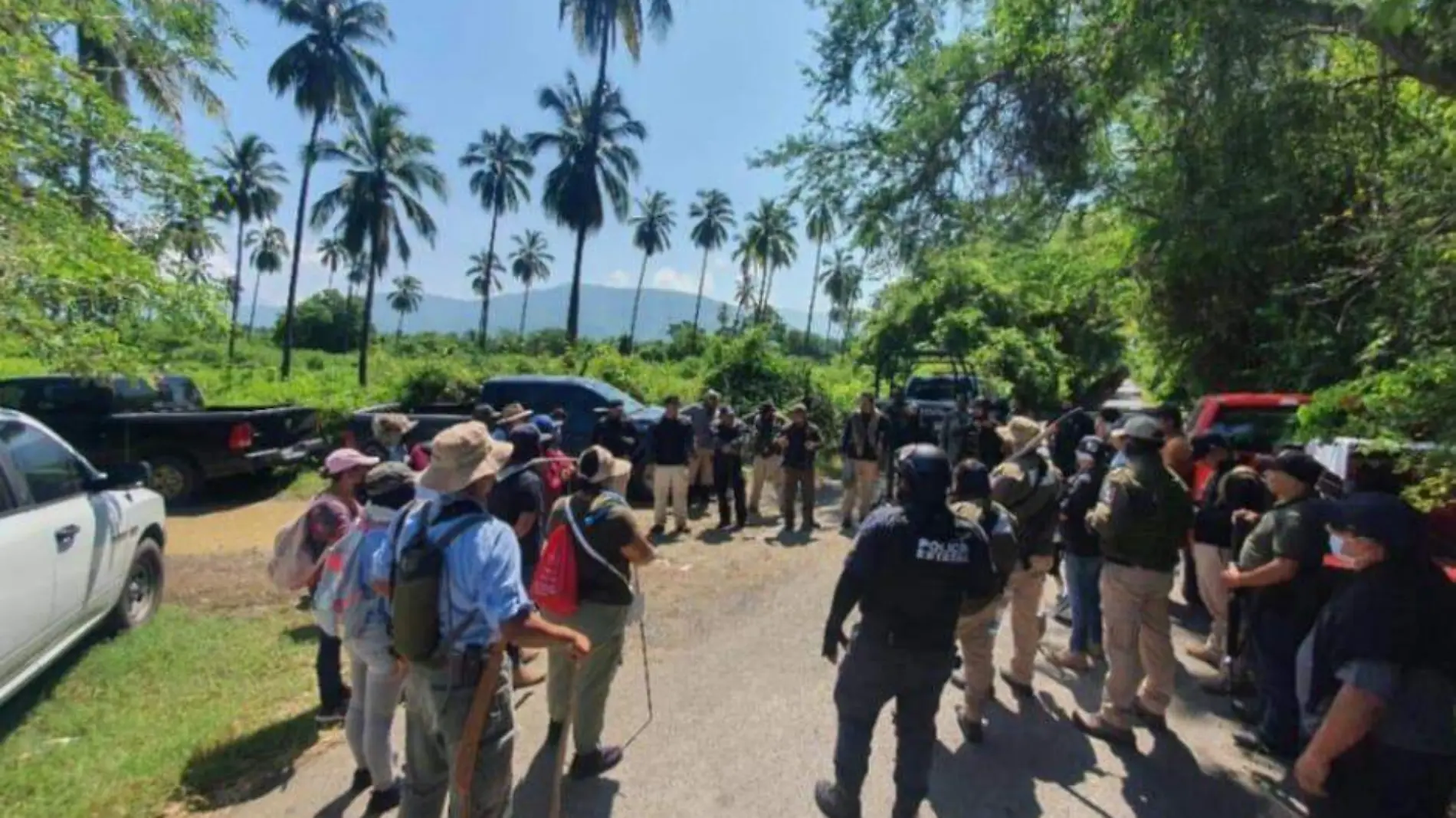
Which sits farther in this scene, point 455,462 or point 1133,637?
point 1133,637

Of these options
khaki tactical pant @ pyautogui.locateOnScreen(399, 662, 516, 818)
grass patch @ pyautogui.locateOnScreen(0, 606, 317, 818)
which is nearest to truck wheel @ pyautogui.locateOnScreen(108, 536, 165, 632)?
grass patch @ pyautogui.locateOnScreen(0, 606, 317, 818)

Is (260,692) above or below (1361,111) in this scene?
below

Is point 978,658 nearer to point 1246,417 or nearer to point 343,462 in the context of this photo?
point 343,462

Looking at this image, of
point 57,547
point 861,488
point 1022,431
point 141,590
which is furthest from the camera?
point 861,488

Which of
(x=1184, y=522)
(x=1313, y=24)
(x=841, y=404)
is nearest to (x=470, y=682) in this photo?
(x=1184, y=522)

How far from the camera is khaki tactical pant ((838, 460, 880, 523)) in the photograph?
972cm

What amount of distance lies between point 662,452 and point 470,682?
648cm

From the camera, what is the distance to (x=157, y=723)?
4.51m

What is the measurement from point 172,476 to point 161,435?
1.87 ft

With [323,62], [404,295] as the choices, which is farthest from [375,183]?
[404,295]

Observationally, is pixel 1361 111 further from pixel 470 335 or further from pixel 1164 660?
pixel 470 335

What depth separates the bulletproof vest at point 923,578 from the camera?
310 cm

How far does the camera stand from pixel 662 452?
9.17 metres

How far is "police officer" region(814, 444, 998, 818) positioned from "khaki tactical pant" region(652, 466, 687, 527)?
6.10 metres
